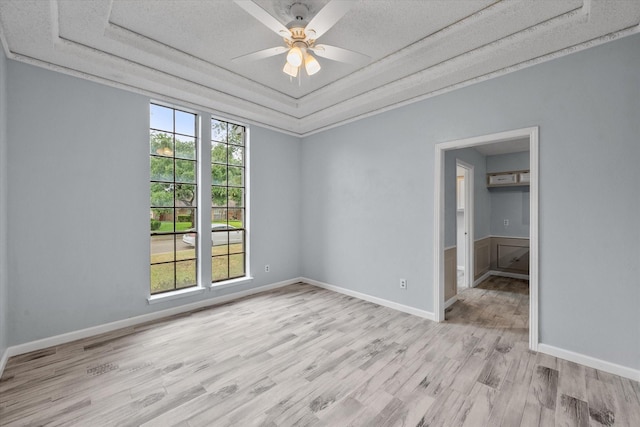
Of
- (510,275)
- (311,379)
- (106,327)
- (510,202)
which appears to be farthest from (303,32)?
(510,275)

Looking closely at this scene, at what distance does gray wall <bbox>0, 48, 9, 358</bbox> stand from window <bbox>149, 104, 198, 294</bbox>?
1.22 meters

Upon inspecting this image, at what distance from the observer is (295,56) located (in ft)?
7.08

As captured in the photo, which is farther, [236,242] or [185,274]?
[236,242]

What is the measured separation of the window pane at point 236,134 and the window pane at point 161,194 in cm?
122

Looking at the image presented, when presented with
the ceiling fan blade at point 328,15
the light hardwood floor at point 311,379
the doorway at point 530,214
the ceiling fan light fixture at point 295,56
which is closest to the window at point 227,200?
the light hardwood floor at point 311,379

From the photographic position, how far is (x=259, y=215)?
4.58 meters

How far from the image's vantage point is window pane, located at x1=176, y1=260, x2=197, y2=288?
3752 mm

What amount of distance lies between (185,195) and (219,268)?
1.21 metres

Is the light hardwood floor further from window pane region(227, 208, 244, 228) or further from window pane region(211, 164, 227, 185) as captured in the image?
window pane region(211, 164, 227, 185)

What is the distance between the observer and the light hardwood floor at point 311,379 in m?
1.84

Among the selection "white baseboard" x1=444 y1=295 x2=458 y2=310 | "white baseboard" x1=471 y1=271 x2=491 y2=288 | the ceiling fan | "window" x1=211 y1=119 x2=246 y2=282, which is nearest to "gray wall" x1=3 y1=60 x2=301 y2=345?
"window" x1=211 y1=119 x2=246 y2=282

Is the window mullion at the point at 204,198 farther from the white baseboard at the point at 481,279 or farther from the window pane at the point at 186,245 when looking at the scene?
the white baseboard at the point at 481,279

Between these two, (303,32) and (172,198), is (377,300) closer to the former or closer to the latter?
(172,198)

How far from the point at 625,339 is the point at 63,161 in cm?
546
